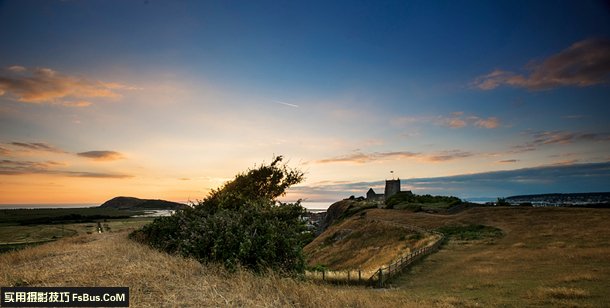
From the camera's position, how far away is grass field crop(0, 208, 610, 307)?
29.5ft

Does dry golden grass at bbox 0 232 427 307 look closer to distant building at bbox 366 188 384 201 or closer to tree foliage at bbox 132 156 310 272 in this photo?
tree foliage at bbox 132 156 310 272

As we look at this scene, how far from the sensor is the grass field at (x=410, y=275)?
8977mm

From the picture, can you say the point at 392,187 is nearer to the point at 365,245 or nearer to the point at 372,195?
the point at 372,195

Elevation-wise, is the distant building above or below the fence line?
above

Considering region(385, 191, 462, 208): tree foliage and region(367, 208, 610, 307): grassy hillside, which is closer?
region(367, 208, 610, 307): grassy hillside

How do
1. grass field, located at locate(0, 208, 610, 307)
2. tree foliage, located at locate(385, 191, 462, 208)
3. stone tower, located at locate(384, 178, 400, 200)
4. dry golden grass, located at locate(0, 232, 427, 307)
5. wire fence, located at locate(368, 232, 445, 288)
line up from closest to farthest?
dry golden grass, located at locate(0, 232, 427, 307) < grass field, located at locate(0, 208, 610, 307) < wire fence, located at locate(368, 232, 445, 288) < tree foliage, located at locate(385, 191, 462, 208) < stone tower, located at locate(384, 178, 400, 200)

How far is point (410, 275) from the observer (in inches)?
1224

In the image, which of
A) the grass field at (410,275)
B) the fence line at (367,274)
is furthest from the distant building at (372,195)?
the fence line at (367,274)

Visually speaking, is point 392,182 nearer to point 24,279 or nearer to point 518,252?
point 518,252

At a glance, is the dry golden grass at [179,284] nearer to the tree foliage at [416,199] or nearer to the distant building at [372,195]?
the tree foliage at [416,199]

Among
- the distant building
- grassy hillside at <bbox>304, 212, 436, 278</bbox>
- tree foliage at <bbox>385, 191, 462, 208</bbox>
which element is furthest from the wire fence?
the distant building

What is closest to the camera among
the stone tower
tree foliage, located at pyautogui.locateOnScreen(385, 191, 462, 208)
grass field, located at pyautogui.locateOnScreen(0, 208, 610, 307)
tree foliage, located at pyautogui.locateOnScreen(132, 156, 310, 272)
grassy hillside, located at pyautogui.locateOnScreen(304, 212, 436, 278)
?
grass field, located at pyautogui.locateOnScreen(0, 208, 610, 307)

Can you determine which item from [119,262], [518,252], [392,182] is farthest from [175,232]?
[392,182]

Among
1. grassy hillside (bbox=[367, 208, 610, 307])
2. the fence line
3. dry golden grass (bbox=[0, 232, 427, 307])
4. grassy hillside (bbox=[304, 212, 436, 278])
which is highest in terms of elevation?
dry golden grass (bbox=[0, 232, 427, 307])
